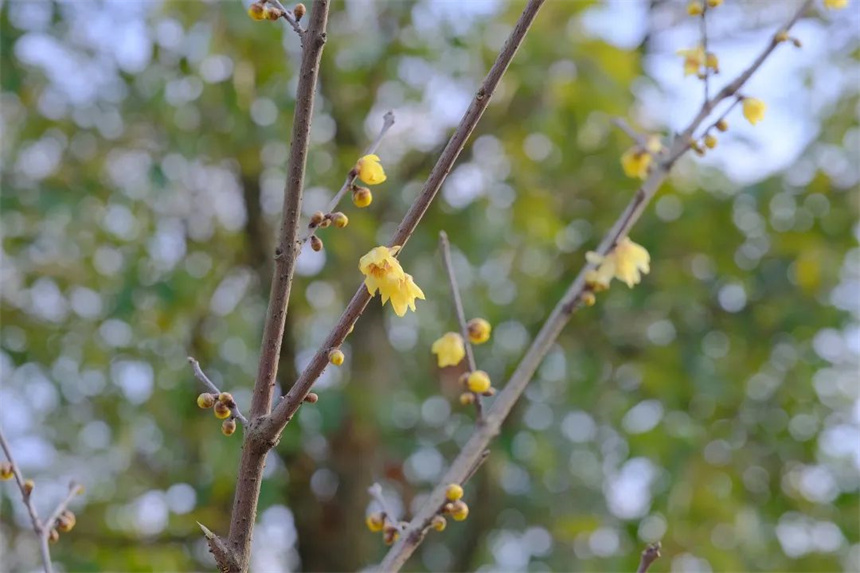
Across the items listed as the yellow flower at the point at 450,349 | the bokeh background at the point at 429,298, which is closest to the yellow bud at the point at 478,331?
the yellow flower at the point at 450,349

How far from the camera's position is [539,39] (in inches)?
123

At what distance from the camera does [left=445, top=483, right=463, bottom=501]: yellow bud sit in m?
0.99

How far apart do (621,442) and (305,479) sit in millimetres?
1341

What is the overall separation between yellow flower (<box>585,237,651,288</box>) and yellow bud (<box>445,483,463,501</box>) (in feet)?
1.30

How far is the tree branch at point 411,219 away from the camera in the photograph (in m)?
0.78

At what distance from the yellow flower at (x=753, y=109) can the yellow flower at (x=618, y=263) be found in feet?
0.87

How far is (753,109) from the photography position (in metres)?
1.36

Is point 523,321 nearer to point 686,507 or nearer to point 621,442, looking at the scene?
point 621,442

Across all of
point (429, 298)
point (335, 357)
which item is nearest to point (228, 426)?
point (335, 357)

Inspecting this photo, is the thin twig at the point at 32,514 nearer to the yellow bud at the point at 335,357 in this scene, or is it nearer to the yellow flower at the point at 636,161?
the yellow bud at the point at 335,357

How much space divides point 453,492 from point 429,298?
2.81 meters

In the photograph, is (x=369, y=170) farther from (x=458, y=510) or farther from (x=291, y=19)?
(x=458, y=510)

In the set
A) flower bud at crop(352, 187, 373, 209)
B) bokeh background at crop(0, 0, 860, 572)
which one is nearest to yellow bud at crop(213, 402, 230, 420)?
flower bud at crop(352, 187, 373, 209)

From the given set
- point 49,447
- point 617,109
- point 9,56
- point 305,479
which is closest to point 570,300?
point 617,109
